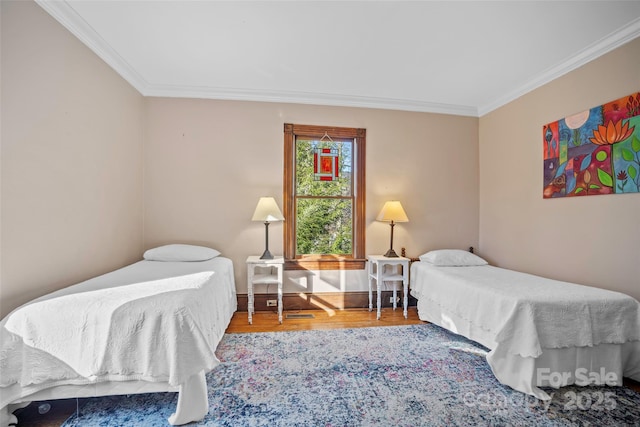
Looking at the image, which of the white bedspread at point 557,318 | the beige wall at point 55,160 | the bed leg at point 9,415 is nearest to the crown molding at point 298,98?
the beige wall at point 55,160

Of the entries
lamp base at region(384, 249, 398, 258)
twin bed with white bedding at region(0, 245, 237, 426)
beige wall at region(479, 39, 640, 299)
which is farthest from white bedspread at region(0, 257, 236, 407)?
beige wall at region(479, 39, 640, 299)

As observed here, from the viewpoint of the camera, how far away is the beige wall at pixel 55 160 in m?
1.82

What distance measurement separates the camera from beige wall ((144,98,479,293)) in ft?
11.4

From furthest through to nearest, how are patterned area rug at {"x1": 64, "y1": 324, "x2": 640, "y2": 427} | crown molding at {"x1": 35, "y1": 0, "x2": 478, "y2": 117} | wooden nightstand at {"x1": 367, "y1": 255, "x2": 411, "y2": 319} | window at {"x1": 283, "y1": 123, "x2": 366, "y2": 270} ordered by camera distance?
window at {"x1": 283, "y1": 123, "x2": 366, "y2": 270} < wooden nightstand at {"x1": 367, "y1": 255, "x2": 411, "y2": 319} < crown molding at {"x1": 35, "y1": 0, "x2": 478, "y2": 117} < patterned area rug at {"x1": 64, "y1": 324, "x2": 640, "y2": 427}

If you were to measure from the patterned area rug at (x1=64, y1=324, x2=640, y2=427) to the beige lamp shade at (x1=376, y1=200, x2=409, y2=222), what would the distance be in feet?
4.79

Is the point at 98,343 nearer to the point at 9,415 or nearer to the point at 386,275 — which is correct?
the point at 9,415

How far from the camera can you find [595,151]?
2.58m

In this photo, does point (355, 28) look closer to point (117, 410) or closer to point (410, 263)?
point (410, 263)

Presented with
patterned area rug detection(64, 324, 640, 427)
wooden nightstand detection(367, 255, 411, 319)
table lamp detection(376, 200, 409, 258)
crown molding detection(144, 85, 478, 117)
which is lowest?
patterned area rug detection(64, 324, 640, 427)

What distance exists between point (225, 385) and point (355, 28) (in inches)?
113

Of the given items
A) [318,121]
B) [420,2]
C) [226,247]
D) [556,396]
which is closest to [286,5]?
[420,2]

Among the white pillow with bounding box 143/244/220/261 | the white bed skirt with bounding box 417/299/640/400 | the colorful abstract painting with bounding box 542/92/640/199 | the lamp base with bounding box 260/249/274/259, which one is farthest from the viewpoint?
the lamp base with bounding box 260/249/274/259

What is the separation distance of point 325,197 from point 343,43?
1828 mm

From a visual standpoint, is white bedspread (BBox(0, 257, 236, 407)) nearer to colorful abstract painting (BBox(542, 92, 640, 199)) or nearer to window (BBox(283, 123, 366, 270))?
window (BBox(283, 123, 366, 270))
